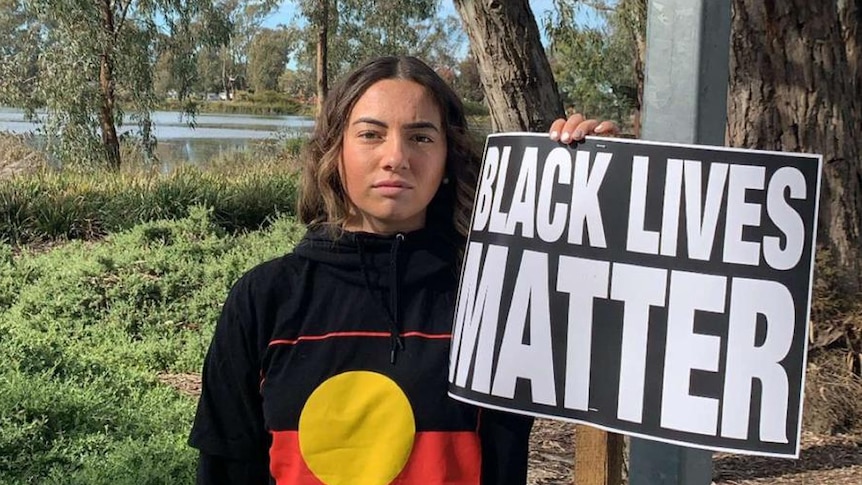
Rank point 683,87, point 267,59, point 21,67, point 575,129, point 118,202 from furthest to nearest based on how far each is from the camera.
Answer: point 267,59 → point 21,67 → point 118,202 → point 575,129 → point 683,87

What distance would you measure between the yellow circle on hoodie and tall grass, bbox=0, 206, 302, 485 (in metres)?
1.96

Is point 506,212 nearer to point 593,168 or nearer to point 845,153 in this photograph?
point 593,168

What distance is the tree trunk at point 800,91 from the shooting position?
13.0ft

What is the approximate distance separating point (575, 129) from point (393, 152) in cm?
38

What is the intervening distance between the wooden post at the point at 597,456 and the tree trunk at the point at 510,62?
288 cm

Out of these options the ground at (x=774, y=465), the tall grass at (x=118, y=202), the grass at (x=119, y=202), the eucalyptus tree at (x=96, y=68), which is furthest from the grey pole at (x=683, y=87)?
the eucalyptus tree at (x=96, y=68)

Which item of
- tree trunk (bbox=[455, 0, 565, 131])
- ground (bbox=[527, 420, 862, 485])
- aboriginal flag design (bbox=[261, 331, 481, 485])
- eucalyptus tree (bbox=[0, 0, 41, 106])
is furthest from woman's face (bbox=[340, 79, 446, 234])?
eucalyptus tree (bbox=[0, 0, 41, 106])

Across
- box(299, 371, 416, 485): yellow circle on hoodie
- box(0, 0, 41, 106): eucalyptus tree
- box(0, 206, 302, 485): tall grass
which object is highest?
box(0, 0, 41, 106): eucalyptus tree

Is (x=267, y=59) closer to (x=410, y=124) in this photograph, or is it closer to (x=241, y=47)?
(x=241, y=47)

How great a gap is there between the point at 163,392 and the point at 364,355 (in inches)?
135

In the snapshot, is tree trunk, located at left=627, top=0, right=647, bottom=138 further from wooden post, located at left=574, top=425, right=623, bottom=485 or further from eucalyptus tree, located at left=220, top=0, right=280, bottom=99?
eucalyptus tree, located at left=220, top=0, right=280, bottom=99

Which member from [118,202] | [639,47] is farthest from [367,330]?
[118,202]

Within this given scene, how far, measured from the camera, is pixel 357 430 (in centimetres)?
161

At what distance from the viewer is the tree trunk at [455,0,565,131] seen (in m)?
4.41
